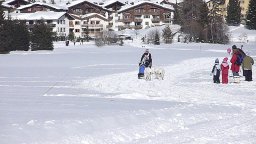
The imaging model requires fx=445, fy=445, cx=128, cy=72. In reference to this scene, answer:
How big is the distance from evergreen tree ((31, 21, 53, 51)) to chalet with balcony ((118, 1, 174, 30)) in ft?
201

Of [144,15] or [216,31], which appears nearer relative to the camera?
[216,31]

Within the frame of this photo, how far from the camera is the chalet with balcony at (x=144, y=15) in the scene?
368 feet

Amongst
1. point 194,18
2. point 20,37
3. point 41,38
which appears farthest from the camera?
point 194,18

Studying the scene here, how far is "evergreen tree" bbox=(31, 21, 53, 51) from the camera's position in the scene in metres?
51.4

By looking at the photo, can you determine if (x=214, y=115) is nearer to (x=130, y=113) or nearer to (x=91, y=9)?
(x=130, y=113)

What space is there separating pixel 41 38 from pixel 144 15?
6348 centimetres

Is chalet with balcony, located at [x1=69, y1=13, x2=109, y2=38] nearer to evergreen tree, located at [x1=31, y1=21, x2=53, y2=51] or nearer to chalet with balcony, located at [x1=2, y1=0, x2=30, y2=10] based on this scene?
chalet with balcony, located at [x1=2, y1=0, x2=30, y2=10]

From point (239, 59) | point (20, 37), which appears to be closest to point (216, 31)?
point (20, 37)

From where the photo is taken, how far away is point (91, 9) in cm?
11481

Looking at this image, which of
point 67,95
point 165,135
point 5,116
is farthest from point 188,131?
point 67,95

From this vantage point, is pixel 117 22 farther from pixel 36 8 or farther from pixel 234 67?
pixel 234 67

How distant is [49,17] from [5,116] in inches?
3457

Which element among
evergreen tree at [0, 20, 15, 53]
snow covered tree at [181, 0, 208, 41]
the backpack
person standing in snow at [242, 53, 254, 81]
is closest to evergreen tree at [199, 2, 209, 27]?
snow covered tree at [181, 0, 208, 41]

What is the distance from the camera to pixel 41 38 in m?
51.4
